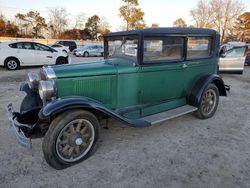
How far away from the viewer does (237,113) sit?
491 centimetres

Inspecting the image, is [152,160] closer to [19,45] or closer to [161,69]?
[161,69]

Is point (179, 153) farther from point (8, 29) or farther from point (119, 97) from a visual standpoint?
point (8, 29)

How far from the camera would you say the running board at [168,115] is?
3488 mm

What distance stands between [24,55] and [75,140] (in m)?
8.78

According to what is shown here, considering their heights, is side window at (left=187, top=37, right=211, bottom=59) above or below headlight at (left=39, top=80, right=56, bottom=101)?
above

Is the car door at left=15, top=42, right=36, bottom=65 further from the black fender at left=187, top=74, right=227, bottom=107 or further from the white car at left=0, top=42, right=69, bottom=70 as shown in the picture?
the black fender at left=187, top=74, right=227, bottom=107

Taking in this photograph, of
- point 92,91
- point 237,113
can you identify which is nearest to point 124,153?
point 92,91

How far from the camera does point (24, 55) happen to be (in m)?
10.1

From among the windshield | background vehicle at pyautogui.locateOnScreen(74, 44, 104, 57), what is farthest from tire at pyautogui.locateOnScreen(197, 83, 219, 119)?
background vehicle at pyautogui.locateOnScreen(74, 44, 104, 57)

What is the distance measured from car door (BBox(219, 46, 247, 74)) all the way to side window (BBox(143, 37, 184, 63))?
5.66 metres

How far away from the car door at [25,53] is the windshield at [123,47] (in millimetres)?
7507

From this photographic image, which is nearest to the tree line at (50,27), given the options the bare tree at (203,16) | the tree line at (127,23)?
the tree line at (127,23)

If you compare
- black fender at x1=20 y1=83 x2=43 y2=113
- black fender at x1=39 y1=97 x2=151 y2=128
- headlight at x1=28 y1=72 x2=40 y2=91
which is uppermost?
headlight at x1=28 y1=72 x2=40 y2=91

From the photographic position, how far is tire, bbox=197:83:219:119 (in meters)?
4.35
